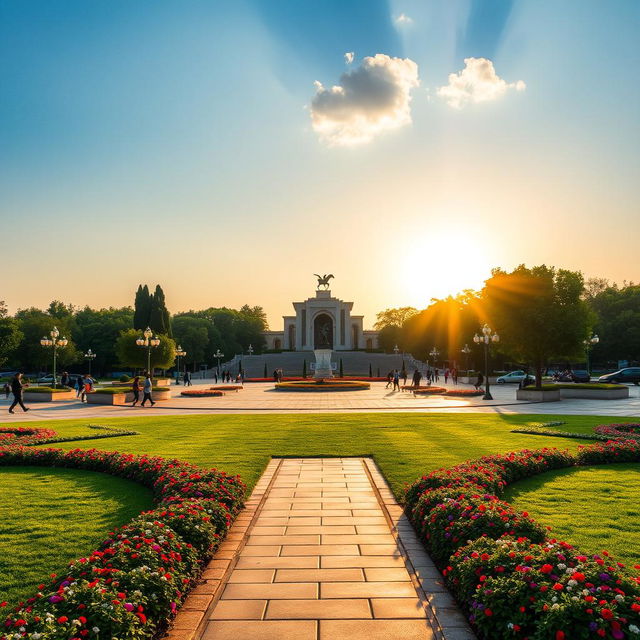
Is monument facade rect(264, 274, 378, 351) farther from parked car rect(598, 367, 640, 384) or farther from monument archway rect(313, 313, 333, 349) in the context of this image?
parked car rect(598, 367, 640, 384)

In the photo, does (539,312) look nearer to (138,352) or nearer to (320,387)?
(320,387)

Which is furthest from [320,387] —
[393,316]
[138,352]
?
[393,316]

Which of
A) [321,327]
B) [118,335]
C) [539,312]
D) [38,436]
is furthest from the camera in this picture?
[321,327]

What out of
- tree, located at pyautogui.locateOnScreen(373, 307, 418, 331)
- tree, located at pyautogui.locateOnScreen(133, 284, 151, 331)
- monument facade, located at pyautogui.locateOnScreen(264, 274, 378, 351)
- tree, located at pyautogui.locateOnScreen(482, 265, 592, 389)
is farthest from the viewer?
tree, located at pyautogui.locateOnScreen(373, 307, 418, 331)

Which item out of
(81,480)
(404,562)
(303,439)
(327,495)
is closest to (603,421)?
(303,439)

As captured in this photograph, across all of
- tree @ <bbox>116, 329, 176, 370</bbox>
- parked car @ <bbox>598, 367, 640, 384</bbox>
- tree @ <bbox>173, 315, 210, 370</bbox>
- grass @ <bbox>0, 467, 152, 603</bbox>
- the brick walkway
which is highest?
tree @ <bbox>173, 315, 210, 370</bbox>

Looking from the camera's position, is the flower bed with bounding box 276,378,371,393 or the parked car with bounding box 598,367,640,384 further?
the parked car with bounding box 598,367,640,384

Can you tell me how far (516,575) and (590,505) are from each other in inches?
169

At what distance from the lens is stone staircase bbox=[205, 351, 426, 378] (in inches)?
2913

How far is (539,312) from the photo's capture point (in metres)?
31.8

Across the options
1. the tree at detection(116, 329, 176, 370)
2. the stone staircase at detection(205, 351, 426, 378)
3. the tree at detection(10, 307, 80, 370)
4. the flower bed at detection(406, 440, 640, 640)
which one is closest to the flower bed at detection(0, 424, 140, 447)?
the flower bed at detection(406, 440, 640, 640)

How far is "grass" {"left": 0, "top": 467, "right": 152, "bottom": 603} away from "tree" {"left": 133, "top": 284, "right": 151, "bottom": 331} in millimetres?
60171

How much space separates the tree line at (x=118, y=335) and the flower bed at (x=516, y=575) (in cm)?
3584

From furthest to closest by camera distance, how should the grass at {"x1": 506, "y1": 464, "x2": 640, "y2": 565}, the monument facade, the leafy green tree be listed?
the monument facade, the leafy green tree, the grass at {"x1": 506, "y1": 464, "x2": 640, "y2": 565}
